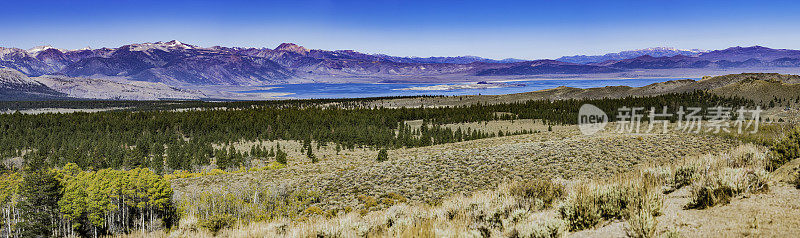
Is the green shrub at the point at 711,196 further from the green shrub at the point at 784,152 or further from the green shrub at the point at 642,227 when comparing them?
the green shrub at the point at 784,152

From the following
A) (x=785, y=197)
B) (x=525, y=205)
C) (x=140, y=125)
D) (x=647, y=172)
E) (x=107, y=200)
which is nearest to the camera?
(x=785, y=197)

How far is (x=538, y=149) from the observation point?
2702 cm

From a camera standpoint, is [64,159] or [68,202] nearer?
[68,202]

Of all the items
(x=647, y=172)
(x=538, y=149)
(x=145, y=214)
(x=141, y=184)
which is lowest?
(x=145, y=214)

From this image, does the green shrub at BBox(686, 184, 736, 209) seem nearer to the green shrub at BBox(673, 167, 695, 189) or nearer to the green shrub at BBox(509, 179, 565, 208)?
the green shrub at BBox(673, 167, 695, 189)

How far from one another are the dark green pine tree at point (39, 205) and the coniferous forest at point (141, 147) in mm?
93

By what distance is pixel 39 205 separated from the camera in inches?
1449

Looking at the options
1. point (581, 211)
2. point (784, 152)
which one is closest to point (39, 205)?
point (581, 211)

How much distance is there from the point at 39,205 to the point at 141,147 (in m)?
34.5

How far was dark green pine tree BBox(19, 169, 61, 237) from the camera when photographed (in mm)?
35875

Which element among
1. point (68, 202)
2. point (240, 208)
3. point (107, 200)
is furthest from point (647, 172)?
point (68, 202)

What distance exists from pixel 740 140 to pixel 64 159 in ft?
286

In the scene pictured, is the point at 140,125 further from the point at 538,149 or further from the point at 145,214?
the point at 538,149

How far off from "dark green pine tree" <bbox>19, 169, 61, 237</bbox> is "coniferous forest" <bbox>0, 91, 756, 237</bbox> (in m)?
0.09
